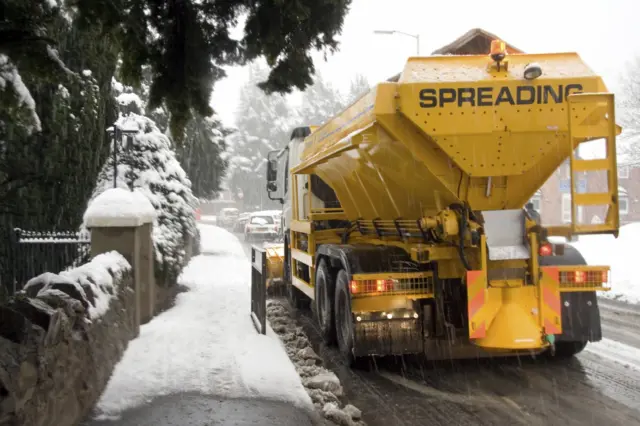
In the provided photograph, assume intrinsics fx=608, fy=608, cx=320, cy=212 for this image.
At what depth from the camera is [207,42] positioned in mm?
3779

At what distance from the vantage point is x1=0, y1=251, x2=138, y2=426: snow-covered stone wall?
3.23 meters

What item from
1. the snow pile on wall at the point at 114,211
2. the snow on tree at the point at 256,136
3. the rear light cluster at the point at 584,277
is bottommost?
the rear light cluster at the point at 584,277

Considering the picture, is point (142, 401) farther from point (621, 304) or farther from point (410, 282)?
point (621, 304)

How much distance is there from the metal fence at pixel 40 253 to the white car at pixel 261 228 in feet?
79.7

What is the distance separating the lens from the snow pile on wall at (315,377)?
5.20 m

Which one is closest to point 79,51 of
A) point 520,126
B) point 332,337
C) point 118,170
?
point 118,170

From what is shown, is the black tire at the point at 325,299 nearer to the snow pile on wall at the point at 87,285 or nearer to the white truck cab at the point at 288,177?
the white truck cab at the point at 288,177

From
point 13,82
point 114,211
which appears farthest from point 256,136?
point 13,82

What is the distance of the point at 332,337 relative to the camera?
8.16 m

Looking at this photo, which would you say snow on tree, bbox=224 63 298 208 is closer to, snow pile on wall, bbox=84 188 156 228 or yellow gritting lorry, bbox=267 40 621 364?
snow pile on wall, bbox=84 188 156 228

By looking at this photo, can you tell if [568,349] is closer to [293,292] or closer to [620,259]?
[293,292]

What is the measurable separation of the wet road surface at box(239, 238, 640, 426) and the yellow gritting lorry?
1.04 ft

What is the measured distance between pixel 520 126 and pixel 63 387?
15.1 feet

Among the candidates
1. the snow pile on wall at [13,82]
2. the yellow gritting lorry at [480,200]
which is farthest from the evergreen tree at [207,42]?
the yellow gritting lorry at [480,200]
